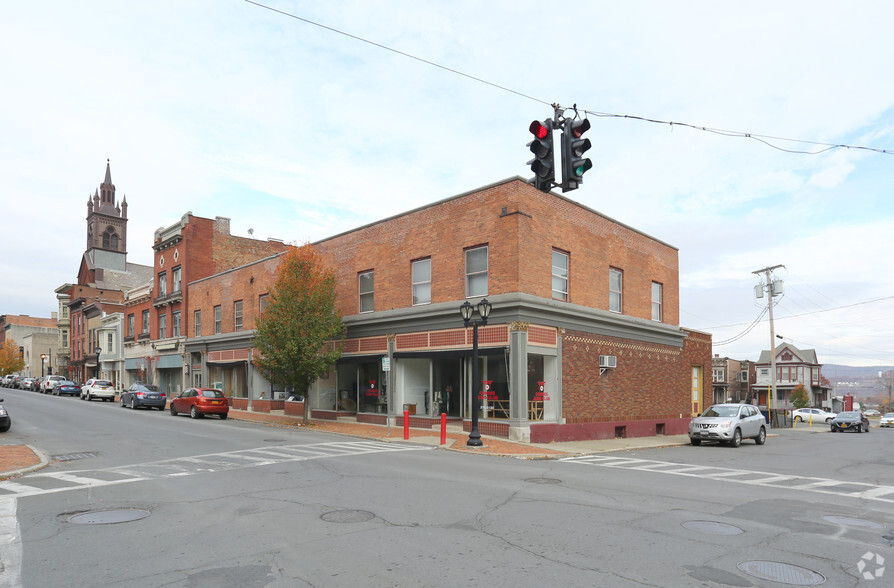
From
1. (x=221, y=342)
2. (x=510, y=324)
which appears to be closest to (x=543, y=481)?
(x=510, y=324)

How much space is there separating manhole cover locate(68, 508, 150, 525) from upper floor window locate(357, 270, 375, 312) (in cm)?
1799

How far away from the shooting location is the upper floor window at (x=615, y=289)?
26.1 metres

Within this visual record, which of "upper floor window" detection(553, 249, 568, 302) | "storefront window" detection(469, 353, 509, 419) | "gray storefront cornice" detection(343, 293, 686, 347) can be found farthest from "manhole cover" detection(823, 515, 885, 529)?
"upper floor window" detection(553, 249, 568, 302)

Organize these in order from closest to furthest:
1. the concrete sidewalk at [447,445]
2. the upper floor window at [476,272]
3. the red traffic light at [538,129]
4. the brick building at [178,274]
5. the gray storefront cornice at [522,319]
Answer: the red traffic light at [538,129] < the concrete sidewalk at [447,445] < the gray storefront cornice at [522,319] < the upper floor window at [476,272] < the brick building at [178,274]

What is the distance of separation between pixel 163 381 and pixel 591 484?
4405cm

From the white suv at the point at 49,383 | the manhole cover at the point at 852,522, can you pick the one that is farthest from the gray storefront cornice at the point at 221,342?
the manhole cover at the point at 852,522

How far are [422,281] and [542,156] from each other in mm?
14453

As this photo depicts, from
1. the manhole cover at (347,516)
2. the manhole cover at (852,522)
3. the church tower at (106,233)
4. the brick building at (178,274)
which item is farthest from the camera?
the church tower at (106,233)

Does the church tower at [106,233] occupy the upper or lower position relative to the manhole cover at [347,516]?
upper

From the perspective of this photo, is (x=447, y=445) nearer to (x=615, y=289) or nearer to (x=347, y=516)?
(x=347, y=516)

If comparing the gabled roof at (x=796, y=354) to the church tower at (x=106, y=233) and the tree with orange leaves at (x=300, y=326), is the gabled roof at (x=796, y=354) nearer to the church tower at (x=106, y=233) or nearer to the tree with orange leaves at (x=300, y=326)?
the tree with orange leaves at (x=300, y=326)

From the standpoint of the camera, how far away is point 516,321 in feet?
68.0

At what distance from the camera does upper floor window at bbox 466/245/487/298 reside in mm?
22312

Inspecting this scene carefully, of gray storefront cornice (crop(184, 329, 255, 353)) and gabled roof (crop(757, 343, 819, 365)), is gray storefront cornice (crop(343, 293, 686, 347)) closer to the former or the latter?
gray storefront cornice (crop(184, 329, 255, 353))
